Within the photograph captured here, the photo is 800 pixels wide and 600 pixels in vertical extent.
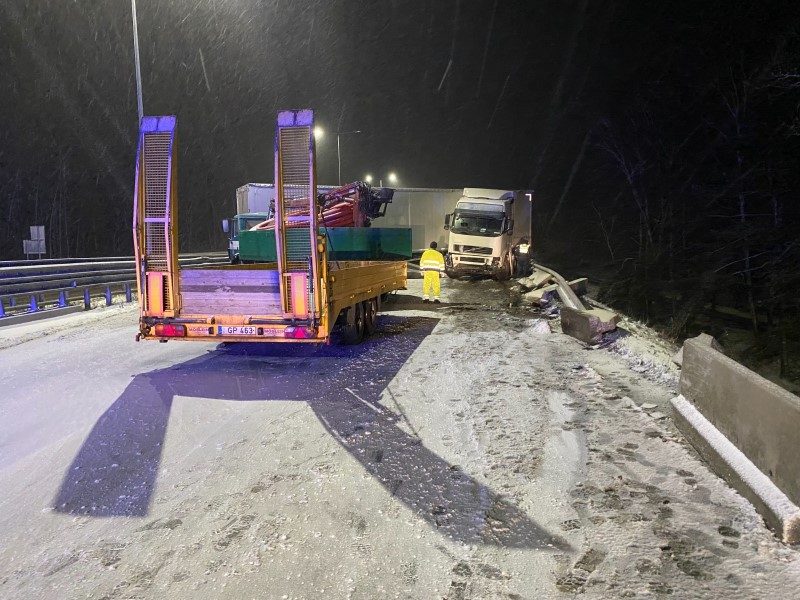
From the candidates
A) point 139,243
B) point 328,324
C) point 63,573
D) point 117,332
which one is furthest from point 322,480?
point 117,332

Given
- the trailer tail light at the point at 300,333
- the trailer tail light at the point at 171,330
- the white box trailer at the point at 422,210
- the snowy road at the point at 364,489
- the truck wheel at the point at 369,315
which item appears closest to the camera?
the snowy road at the point at 364,489

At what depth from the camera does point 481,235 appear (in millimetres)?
20656

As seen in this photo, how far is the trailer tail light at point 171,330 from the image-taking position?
691 cm

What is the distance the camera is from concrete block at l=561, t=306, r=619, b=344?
352 inches

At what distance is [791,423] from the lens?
334 centimetres

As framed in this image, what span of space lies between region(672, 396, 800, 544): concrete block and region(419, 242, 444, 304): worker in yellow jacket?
9769 millimetres

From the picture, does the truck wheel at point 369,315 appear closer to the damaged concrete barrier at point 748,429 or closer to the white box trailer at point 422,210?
the damaged concrete barrier at point 748,429

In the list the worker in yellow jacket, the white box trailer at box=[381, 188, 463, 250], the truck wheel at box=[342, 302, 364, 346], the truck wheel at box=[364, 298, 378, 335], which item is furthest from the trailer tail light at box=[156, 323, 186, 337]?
the white box trailer at box=[381, 188, 463, 250]

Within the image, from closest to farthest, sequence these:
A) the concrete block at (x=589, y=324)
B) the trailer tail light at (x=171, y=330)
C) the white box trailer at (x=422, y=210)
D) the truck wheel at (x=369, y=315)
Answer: the trailer tail light at (x=171, y=330), the concrete block at (x=589, y=324), the truck wheel at (x=369, y=315), the white box trailer at (x=422, y=210)

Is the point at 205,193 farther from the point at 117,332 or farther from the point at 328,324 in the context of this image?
the point at 328,324

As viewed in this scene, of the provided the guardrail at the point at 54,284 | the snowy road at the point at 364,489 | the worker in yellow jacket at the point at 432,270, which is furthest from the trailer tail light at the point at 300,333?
the worker in yellow jacket at the point at 432,270

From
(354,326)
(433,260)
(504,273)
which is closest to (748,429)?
(354,326)

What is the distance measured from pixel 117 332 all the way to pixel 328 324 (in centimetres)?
580

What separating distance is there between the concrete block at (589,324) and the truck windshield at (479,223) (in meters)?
11.2
